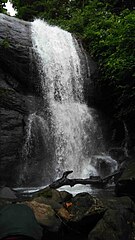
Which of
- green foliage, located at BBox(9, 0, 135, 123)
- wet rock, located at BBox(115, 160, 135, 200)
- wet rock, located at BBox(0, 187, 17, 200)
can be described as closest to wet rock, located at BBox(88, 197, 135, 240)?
wet rock, located at BBox(115, 160, 135, 200)

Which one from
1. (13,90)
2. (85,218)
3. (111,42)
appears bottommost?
(85,218)

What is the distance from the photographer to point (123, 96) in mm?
16281

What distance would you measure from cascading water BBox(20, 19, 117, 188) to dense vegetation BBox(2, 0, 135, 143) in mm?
1255

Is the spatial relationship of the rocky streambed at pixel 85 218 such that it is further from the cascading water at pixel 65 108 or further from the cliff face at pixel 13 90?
the cascading water at pixel 65 108

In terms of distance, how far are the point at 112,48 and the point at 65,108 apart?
4.77m

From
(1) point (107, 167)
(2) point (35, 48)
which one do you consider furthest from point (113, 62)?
(1) point (107, 167)

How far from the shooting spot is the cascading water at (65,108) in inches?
578

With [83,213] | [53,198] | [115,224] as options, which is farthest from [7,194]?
[115,224]

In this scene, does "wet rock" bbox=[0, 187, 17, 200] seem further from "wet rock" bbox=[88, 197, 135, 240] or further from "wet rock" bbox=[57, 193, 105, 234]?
"wet rock" bbox=[88, 197, 135, 240]

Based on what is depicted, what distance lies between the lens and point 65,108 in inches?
643

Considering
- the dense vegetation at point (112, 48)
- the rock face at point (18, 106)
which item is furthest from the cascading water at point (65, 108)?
the dense vegetation at point (112, 48)

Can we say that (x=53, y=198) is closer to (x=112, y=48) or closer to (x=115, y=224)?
(x=115, y=224)

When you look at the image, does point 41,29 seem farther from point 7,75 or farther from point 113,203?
point 113,203

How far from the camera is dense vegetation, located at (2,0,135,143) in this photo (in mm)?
15430
